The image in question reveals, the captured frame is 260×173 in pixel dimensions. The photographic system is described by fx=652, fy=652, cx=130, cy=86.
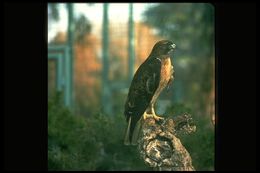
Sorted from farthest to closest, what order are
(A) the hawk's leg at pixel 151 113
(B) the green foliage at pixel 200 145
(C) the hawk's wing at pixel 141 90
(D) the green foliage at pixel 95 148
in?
(D) the green foliage at pixel 95 148 → (B) the green foliage at pixel 200 145 → (A) the hawk's leg at pixel 151 113 → (C) the hawk's wing at pixel 141 90

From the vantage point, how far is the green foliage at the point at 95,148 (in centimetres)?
695

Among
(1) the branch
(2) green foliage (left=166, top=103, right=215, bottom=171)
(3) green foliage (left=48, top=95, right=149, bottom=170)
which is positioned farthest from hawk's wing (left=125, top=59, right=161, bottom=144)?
(3) green foliage (left=48, top=95, right=149, bottom=170)

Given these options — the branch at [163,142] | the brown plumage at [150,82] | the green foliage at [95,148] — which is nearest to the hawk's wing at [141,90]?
the brown plumage at [150,82]

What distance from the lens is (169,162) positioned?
19.5 feet

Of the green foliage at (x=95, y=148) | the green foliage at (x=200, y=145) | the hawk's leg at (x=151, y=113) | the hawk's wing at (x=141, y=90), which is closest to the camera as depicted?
the hawk's wing at (x=141, y=90)

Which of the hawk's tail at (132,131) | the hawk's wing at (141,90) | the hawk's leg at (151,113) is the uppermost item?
the hawk's wing at (141,90)

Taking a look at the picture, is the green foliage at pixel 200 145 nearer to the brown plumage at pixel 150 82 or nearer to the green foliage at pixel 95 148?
the green foliage at pixel 95 148

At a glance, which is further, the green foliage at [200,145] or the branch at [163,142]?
the green foliage at [200,145]

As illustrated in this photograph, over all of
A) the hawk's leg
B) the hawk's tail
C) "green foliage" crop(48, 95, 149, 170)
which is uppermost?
the hawk's leg

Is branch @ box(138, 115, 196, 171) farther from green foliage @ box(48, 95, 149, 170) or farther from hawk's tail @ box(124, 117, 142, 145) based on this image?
green foliage @ box(48, 95, 149, 170)

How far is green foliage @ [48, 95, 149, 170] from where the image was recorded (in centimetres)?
695

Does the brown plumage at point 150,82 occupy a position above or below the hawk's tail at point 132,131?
above
